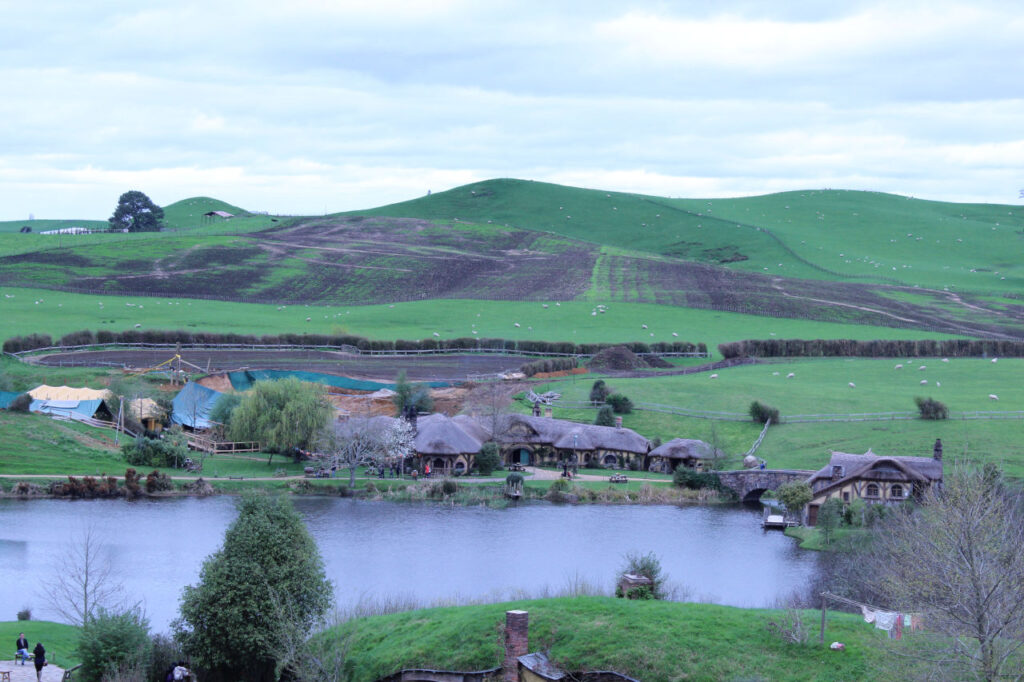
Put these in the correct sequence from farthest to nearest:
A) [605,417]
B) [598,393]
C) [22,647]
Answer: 1. [598,393]
2. [605,417]
3. [22,647]

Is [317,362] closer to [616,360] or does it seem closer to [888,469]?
[616,360]

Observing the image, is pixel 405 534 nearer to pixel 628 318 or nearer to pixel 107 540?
pixel 107 540

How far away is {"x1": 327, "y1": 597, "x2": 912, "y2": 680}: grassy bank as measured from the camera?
2939 centimetres

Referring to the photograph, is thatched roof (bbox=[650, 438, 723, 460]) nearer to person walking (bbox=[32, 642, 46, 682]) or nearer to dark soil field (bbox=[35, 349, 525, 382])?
dark soil field (bbox=[35, 349, 525, 382])

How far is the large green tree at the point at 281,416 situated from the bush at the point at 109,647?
37893 mm

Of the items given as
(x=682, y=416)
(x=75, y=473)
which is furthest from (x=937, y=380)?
(x=75, y=473)

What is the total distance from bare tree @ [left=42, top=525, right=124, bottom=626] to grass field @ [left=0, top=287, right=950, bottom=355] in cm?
6140

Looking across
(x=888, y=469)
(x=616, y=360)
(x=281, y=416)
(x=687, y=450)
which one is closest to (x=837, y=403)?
(x=687, y=450)

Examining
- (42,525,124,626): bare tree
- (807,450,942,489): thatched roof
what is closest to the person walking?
(42,525,124,626): bare tree

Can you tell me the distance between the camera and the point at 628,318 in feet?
412

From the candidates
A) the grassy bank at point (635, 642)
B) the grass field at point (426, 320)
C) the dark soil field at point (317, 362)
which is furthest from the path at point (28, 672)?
the grass field at point (426, 320)

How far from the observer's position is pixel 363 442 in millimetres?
70188

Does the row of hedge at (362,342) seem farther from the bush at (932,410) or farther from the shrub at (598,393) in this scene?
the bush at (932,410)

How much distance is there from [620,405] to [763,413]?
9750mm
